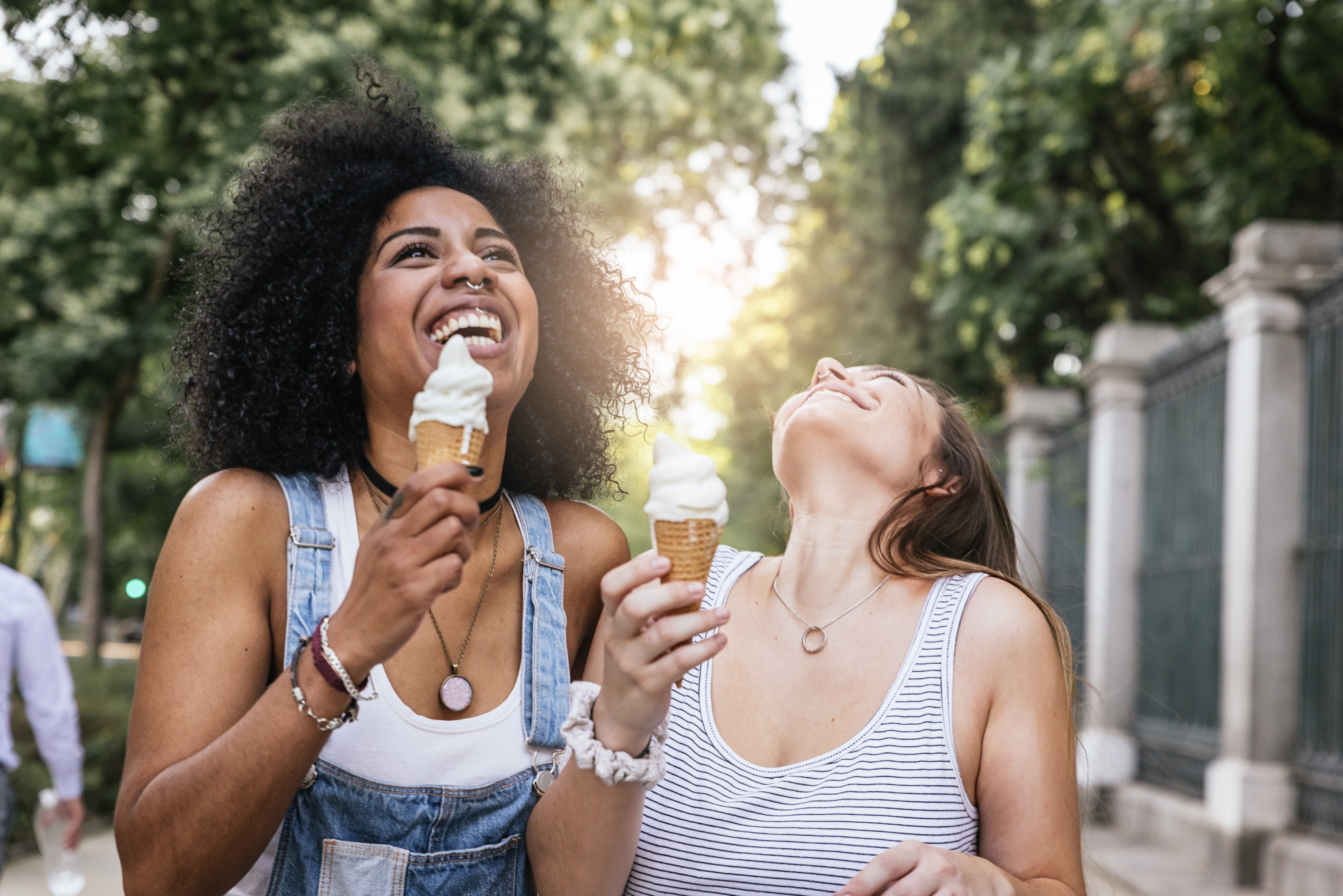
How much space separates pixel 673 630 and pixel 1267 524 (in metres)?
6.61

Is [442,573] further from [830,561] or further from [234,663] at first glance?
[830,561]

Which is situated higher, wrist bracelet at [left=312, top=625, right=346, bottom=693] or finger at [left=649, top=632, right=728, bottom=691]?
finger at [left=649, top=632, right=728, bottom=691]

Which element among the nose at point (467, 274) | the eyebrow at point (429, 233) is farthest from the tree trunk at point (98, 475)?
the nose at point (467, 274)

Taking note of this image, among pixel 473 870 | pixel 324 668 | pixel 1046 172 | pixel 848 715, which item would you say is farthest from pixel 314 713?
pixel 1046 172

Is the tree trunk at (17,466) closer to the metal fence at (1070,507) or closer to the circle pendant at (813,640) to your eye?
the metal fence at (1070,507)

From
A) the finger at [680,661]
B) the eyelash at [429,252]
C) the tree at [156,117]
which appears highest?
the tree at [156,117]

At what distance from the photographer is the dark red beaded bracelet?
1.73 meters

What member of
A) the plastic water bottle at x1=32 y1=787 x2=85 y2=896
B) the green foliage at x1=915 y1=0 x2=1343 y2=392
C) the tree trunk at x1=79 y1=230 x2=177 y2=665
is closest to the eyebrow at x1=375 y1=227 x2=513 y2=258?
the plastic water bottle at x1=32 y1=787 x2=85 y2=896

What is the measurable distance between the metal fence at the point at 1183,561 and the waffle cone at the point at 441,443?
7.31m

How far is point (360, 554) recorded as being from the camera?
174 centimetres

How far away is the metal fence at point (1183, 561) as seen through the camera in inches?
333

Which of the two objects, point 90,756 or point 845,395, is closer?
point 845,395

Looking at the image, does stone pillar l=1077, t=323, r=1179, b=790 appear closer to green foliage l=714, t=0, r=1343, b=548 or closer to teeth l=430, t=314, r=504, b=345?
green foliage l=714, t=0, r=1343, b=548

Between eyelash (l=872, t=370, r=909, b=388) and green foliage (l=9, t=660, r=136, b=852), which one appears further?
green foliage (l=9, t=660, r=136, b=852)
